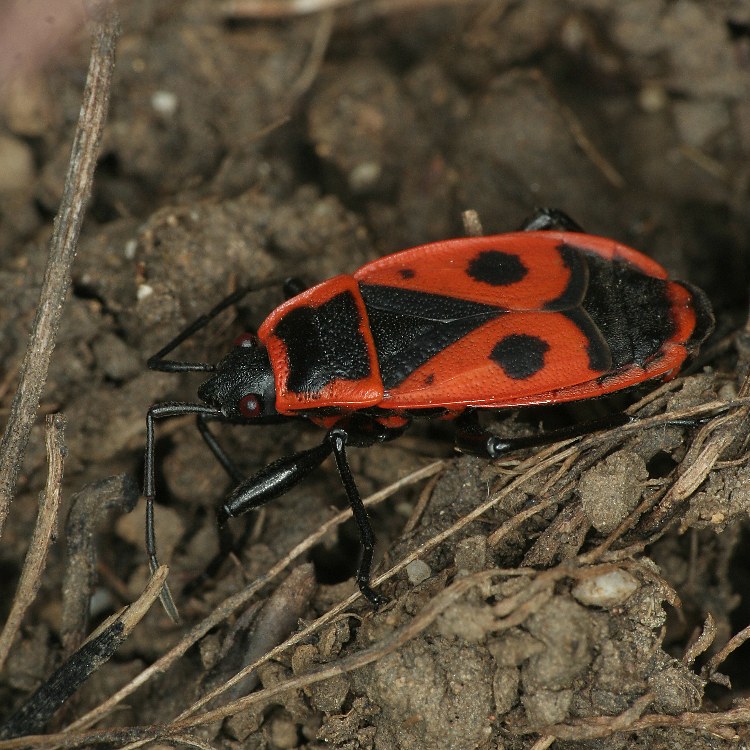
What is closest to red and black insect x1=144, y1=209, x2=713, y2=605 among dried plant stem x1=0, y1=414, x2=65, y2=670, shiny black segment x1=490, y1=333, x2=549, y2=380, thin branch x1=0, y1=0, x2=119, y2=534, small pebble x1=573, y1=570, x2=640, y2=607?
shiny black segment x1=490, y1=333, x2=549, y2=380

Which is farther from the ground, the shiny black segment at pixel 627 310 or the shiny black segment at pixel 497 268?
the shiny black segment at pixel 497 268

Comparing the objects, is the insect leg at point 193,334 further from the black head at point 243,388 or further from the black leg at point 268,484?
the black leg at point 268,484

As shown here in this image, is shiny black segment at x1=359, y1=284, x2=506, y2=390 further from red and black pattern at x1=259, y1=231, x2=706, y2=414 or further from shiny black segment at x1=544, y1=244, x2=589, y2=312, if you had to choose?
shiny black segment at x1=544, y1=244, x2=589, y2=312

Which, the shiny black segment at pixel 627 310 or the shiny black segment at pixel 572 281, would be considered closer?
the shiny black segment at pixel 627 310

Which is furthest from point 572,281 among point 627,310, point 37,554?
point 37,554

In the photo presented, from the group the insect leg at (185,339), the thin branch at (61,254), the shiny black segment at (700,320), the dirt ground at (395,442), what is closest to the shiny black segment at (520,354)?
the dirt ground at (395,442)

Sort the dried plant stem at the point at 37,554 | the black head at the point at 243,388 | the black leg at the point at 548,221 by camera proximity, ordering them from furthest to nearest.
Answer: the black leg at the point at 548,221 < the black head at the point at 243,388 < the dried plant stem at the point at 37,554

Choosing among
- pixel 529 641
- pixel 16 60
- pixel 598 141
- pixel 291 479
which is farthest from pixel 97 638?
pixel 598 141

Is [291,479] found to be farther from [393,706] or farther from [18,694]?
[18,694]
